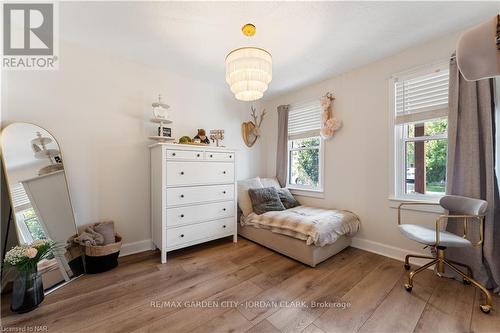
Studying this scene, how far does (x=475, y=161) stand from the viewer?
5.97ft

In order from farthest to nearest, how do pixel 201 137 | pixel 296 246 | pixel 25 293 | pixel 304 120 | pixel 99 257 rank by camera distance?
1. pixel 304 120
2. pixel 201 137
3. pixel 296 246
4. pixel 99 257
5. pixel 25 293

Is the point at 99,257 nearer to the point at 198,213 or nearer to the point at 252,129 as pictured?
the point at 198,213

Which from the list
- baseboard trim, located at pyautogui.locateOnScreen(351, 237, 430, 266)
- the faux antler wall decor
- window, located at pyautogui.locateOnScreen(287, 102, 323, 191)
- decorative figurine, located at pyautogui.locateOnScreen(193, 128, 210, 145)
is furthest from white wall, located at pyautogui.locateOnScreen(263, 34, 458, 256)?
decorative figurine, located at pyautogui.locateOnScreen(193, 128, 210, 145)

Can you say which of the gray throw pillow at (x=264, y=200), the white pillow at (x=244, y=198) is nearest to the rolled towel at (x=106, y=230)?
the white pillow at (x=244, y=198)

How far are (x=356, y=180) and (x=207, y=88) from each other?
2638 mm

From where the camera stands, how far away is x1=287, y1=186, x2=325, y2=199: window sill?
10.3 ft

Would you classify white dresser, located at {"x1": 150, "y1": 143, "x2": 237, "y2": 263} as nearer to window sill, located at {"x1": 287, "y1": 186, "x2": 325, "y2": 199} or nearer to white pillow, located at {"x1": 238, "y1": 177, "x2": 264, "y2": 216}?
white pillow, located at {"x1": 238, "y1": 177, "x2": 264, "y2": 216}

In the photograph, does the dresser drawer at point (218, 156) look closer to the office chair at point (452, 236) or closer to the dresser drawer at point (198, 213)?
the dresser drawer at point (198, 213)

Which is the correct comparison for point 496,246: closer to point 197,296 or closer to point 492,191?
point 492,191

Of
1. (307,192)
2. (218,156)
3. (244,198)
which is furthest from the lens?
(307,192)

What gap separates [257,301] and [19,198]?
2234 mm

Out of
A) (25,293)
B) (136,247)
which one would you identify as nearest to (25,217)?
(25,293)

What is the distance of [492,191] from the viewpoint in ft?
5.73

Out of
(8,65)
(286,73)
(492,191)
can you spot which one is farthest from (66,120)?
(492,191)
